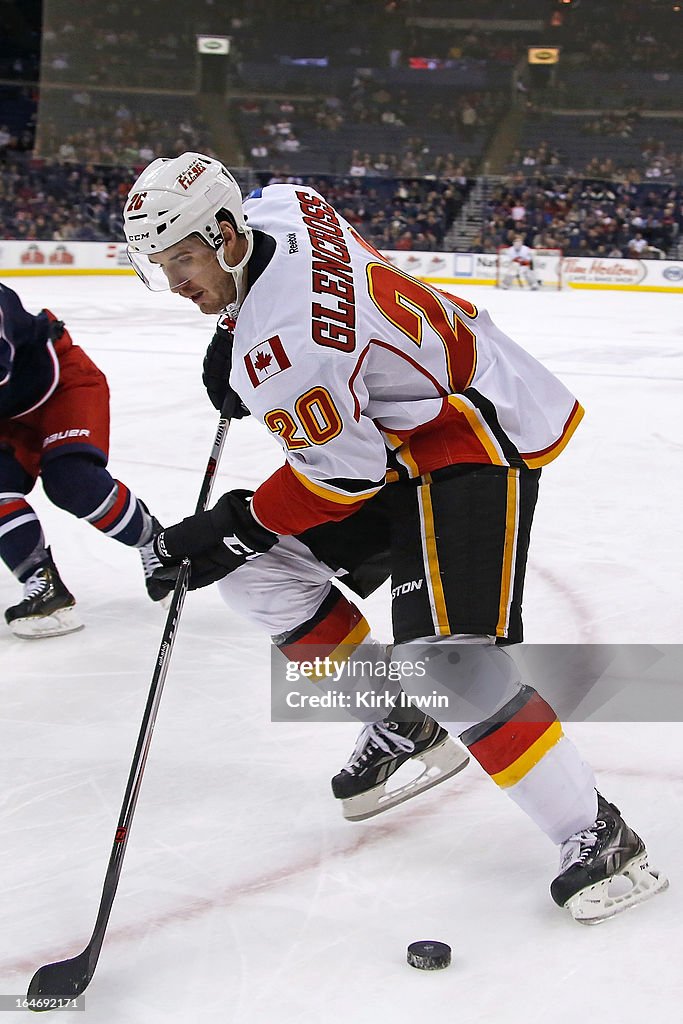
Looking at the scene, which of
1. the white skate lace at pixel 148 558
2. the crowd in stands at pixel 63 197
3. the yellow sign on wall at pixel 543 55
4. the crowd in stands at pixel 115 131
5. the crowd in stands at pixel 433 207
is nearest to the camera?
the white skate lace at pixel 148 558

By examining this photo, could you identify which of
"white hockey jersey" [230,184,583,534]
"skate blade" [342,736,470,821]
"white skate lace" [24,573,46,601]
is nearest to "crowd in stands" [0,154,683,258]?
"white skate lace" [24,573,46,601]

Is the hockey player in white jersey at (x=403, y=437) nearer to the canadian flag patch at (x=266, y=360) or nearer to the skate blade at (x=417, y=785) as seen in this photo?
the canadian flag patch at (x=266, y=360)

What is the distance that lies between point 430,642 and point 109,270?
14.0m

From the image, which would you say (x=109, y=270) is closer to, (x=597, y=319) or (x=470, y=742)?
(x=597, y=319)

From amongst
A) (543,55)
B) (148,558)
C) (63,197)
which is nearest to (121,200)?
(63,197)

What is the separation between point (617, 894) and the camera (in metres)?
1.77

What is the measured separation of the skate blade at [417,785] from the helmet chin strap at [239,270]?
0.89m

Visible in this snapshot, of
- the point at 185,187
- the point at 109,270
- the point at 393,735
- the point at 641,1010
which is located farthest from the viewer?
the point at 109,270

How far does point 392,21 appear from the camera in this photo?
22.1 meters

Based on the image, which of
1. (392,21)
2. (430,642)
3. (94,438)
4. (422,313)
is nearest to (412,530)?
(430,642)

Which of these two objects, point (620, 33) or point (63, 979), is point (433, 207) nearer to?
point (620, 33)

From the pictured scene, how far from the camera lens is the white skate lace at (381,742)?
2.07m

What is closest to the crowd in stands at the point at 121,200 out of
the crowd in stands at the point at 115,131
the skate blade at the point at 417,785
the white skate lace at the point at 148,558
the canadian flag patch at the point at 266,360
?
the crowd in stands at the point at 115,131

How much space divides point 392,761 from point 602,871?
1.62 feet
